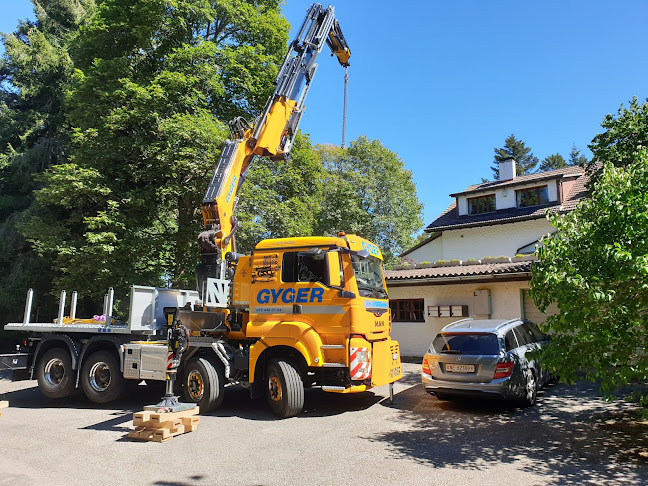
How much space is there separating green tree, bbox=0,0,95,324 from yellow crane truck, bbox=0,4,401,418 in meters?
10.1

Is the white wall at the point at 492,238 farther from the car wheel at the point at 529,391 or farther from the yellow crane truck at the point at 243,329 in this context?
the yellow crane truck at the point at 243,329

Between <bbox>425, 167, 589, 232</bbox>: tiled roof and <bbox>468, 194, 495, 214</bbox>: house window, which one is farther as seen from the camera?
<bbox>468, 194, 495, 214</bbox>: house window

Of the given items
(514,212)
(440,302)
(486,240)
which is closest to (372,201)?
(486,240)

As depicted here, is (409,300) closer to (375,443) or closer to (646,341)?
(375,443)

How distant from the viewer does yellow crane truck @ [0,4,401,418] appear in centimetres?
788

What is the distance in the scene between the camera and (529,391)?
8406mm

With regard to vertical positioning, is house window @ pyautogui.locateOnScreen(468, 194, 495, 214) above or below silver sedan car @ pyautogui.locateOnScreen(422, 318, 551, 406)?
above

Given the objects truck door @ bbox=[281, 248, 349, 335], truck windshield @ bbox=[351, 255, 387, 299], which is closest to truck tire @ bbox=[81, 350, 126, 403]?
truck door @ bbox=[281, 248, 349, 335]

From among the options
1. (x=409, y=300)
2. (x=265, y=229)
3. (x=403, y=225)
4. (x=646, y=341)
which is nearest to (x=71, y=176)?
(x=265, y=229)

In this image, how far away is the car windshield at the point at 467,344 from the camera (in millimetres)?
8086

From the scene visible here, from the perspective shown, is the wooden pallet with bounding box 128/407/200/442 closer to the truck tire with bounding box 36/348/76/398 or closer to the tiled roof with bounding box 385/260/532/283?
the truck tire with bounding box 36/348/76/398

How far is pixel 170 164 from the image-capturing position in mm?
13922

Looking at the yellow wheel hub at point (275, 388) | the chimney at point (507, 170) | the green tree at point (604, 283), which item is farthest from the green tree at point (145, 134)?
the chimney at point (507, 170)

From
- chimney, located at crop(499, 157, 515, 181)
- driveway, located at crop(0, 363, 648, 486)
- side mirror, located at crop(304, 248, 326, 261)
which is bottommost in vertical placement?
driveway, located at crop(0, 363, 648, 486)
